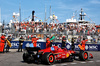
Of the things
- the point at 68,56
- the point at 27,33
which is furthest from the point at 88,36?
the point at 68,56

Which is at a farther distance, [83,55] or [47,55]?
[83,55]

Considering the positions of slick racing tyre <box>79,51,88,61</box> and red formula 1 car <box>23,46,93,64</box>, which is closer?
red formula 1 car <box>23,46,93,64</box>

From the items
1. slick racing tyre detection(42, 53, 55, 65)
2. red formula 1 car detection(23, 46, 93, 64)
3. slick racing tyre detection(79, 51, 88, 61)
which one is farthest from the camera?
slick racing tyre detection(79, 51, 88, 61)

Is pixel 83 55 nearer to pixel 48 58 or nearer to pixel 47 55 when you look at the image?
pixel 48 58

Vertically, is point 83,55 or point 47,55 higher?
point 47,55

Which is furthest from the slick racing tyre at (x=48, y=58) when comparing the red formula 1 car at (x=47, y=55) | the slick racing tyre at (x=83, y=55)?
the slick racing tyre at (x=83, y=55)

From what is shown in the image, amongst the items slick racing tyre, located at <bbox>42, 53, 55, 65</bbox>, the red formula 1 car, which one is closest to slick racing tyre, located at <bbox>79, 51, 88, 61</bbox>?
the red formula 1 car

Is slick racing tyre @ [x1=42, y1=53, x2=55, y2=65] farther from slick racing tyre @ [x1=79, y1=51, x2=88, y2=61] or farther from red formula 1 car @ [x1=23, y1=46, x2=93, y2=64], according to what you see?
slick racing tyre @ [x1=79, y1=51, x2=88, y2=61]

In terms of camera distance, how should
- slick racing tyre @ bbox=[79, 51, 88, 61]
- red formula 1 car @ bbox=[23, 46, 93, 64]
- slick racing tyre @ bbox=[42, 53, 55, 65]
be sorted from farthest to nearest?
slick racing tyre @ bbox=[79, 51, 88, 61]
red formula 1 car @ bbox=[23, 46, 93, 64]
slick racing tyre @ bbox=[42, 53, 55, 65]

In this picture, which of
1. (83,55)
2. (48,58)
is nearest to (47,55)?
(48,58)

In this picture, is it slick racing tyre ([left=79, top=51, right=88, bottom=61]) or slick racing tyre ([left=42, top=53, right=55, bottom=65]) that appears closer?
slick racing tyre ([left=42, top=53, right=55, bottom=65])

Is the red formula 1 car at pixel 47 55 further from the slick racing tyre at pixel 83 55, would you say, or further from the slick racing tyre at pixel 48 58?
the slick racing tyre at pixel 83 55

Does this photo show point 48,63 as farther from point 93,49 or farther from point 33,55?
point 93,49

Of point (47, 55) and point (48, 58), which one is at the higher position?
point (47, 55)
